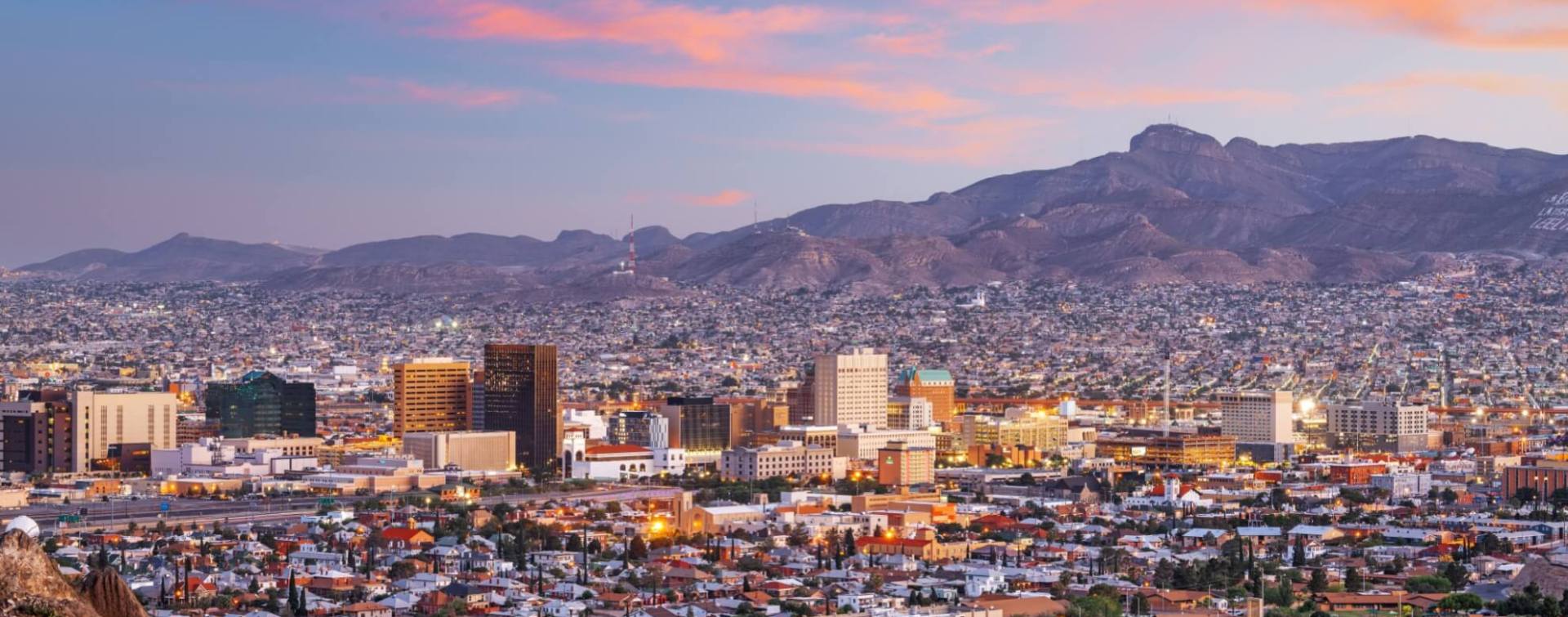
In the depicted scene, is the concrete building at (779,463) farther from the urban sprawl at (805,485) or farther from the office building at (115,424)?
the office building at (115,424)

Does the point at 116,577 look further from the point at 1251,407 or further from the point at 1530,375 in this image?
the point at 1530,375

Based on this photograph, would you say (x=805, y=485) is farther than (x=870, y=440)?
No

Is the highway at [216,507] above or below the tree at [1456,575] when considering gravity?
above

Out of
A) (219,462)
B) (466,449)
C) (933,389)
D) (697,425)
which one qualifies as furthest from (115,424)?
(933,389)

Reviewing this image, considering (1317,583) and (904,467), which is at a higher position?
(904,467)

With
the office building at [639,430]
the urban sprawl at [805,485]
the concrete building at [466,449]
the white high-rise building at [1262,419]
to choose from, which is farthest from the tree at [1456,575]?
the white high-rise building at [1262,419]

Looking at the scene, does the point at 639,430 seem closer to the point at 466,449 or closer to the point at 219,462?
the point at 466,449
